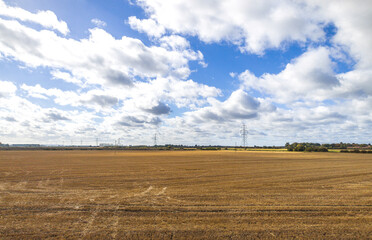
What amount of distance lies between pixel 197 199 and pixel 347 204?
7.51 metres

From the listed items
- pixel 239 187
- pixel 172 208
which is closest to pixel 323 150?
pixel 239 187

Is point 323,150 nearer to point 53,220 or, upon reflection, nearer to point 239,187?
point 239,187

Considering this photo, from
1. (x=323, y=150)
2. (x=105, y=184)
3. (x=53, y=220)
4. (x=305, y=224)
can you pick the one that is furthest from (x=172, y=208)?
(x=323, y=150)

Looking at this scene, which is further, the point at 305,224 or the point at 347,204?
the point at 347,204

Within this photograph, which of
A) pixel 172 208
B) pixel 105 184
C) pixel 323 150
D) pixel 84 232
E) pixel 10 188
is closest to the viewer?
pixel 84 232

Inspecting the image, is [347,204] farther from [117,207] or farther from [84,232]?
[84,232]

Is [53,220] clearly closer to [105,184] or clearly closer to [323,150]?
[105,184]

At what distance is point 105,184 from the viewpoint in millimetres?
16125

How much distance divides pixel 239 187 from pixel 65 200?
10.8 metres

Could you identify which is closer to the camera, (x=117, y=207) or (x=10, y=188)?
(x=117, y=207)

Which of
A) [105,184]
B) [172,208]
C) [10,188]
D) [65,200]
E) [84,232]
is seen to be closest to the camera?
[84,232]

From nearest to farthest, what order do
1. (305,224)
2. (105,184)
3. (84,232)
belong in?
(84,232)
(305,224)
(105,184)

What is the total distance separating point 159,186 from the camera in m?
15.5

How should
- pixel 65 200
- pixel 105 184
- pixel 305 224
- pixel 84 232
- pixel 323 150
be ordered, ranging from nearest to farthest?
pixel 84 232 → pixel 305 224 → pixel 65 200 → pixel 105 184 → pixel 323 150
